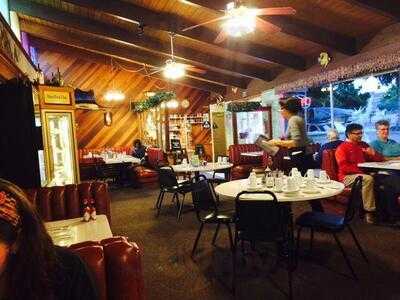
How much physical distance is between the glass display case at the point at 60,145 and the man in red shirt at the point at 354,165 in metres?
4.06

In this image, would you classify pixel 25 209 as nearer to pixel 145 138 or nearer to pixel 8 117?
pixel 8 117

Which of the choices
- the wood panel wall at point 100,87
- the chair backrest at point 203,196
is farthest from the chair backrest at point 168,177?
the wood panel wall at point 100,87

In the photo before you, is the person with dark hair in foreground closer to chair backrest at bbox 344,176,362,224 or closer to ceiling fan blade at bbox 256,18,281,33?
chair backrest at bbox 344,176,362,224

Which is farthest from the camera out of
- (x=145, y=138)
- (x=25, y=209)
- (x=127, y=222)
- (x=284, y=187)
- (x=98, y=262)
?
(x=145, y=138)

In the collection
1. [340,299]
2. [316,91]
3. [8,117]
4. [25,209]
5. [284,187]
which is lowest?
[340,299]

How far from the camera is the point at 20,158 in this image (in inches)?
140

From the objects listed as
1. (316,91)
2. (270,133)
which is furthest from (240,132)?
(316,91)

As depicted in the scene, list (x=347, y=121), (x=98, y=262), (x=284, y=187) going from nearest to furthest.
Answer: (x=98, y=262) → (x=284, y=187) → (x=347, y=121)

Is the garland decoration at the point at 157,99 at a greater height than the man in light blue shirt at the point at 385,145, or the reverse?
the garland decoration at the point at 157,99

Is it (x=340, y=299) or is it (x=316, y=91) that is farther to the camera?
(x=316, y=91)

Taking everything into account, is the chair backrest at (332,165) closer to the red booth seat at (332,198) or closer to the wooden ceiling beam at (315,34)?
the red booth seat at (332,198)

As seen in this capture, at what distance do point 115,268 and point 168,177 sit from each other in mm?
4025

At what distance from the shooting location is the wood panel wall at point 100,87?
36.5 ft

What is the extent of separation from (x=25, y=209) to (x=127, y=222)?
445 cm
